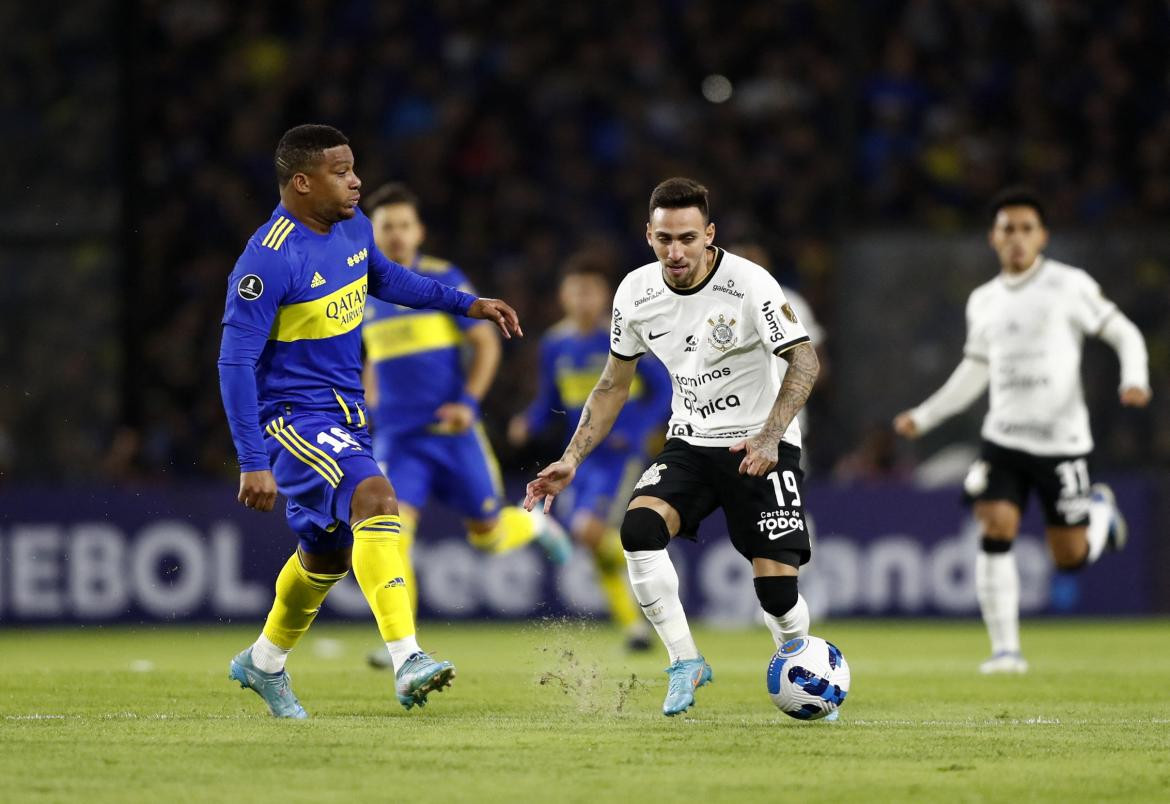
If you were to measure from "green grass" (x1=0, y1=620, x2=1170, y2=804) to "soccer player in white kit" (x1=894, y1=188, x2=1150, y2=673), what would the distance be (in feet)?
2.29

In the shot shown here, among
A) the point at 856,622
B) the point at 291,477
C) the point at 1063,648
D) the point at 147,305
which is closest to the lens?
the point at 291,477

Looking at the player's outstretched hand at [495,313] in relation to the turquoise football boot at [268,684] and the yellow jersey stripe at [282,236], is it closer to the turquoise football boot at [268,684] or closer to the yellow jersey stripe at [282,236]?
the yellow jersey stripe at [282,236]

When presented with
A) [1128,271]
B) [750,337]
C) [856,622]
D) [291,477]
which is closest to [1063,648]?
[856,622]

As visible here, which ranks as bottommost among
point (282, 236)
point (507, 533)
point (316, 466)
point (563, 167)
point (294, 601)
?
point (507, 533)

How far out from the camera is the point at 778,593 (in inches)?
281

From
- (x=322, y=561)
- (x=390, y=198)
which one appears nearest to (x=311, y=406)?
(x=322, y=561)

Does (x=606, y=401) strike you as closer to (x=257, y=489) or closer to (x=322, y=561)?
(x=322, y=561)

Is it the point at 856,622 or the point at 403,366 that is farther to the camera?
the point at 856,622

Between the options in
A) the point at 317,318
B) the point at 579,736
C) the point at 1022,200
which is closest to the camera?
the point at 579,736

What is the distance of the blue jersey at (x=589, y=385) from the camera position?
12.6 metres

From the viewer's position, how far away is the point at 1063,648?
12.3 meters

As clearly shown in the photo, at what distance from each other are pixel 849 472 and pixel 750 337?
881 centimetres

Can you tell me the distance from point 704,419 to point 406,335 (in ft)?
11.9

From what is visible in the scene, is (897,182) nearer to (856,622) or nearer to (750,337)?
(856,622)
